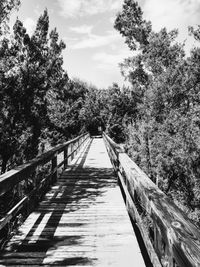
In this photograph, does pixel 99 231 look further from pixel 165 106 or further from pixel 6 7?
pixel 165 106

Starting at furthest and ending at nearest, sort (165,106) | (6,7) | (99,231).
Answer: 1. (165,106)
2. (6,7)
3. (99,231)

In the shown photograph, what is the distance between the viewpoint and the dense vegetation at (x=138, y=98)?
41.8ft

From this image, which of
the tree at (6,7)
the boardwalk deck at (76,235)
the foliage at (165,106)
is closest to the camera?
the boardwalk deck at (76,235)

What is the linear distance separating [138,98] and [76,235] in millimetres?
34718

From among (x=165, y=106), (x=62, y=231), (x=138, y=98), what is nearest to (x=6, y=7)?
(x=62, y=231)

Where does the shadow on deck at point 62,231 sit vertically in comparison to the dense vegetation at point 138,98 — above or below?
below

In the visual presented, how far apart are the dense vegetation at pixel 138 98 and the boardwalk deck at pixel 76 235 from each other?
7.05m

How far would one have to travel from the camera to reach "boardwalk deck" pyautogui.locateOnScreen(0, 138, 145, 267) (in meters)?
3.12

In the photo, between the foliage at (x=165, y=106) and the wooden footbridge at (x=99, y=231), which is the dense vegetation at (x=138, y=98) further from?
the wooden footbridge at (x=99, y=231)

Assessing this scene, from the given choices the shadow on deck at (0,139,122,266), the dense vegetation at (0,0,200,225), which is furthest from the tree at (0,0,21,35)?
the shadow on deck at (0,139,122,266)

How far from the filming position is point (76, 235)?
3.81m

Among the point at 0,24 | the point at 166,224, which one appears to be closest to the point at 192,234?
the point at 166,224

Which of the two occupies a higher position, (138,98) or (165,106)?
(138,98)

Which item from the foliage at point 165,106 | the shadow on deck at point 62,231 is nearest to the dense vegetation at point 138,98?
the foliage at point 165,106
